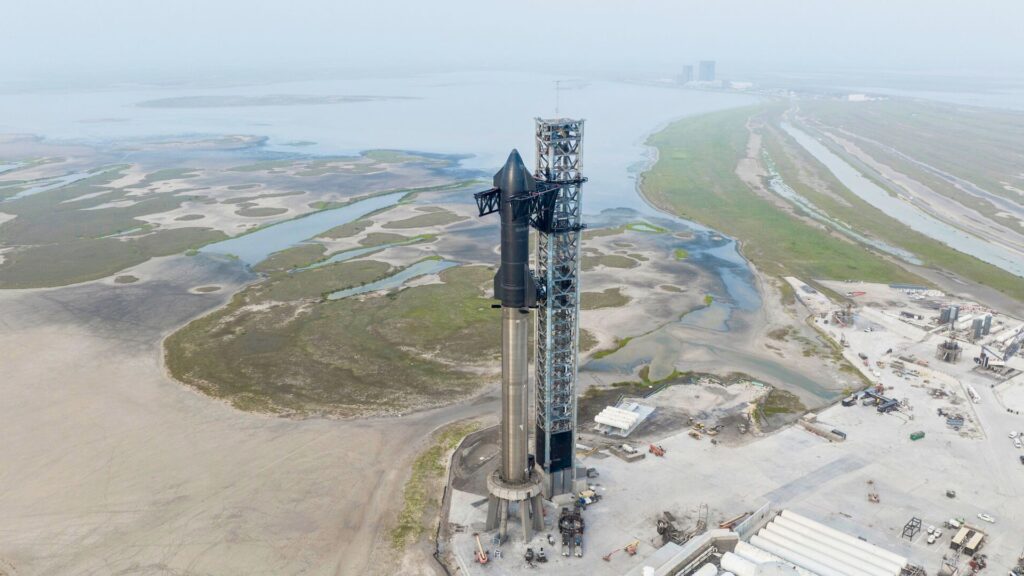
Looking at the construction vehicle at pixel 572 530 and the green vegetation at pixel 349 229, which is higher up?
the green vegetation at pixel 349 229

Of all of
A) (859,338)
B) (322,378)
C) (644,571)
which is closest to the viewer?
(644,571)

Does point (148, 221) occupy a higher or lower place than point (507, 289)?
lower

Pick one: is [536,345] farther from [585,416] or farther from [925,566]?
[925,566]

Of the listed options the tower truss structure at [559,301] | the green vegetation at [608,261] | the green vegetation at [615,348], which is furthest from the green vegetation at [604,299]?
the tower truss structure at [559,301]

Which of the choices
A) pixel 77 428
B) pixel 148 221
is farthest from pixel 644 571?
pixel 148 221

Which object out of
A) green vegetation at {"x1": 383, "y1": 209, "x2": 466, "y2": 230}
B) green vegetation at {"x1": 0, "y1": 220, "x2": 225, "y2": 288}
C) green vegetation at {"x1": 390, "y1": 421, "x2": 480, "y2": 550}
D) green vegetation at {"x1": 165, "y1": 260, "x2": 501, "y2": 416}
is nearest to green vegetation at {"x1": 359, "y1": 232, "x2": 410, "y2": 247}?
green vegetation at {"x1": 383, "y1": 209, "x2": 466, "y2": 230}

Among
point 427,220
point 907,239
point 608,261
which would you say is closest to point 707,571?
point 608,261

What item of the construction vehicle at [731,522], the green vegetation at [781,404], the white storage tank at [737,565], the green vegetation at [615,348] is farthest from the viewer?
the green vegetation at [615,348]

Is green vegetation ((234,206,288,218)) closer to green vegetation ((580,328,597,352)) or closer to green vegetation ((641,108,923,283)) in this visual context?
green vegetation ((641,108,923,283))

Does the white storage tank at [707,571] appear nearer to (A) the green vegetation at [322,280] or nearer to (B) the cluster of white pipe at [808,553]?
(B) the cluster of white pipe at [808,553]
